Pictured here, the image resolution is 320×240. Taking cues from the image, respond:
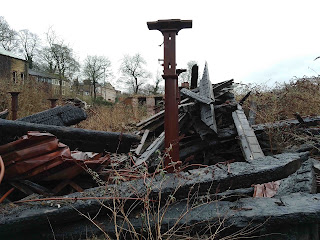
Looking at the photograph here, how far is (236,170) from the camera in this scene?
2246 millimetres

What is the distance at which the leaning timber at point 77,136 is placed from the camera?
250 cm

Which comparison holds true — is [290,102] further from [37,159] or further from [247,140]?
[37,159]

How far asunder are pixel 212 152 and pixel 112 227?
316 centimetres

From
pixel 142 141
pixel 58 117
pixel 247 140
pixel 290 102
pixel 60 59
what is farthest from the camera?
pixel 60 59

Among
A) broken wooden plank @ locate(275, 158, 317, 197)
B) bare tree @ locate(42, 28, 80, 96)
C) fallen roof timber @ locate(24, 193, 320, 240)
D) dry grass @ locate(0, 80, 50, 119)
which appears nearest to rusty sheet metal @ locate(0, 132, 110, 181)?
fallen roof timber @ locate(24, 193, 320, 240)

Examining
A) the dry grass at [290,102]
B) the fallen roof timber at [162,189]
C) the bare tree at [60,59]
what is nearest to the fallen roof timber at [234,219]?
the fallen roof timber at [162,189]

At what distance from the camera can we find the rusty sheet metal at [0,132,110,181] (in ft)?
7.27

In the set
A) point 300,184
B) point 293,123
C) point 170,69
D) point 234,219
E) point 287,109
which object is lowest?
point 234,219

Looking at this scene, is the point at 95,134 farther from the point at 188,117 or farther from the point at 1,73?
the point at 1,73

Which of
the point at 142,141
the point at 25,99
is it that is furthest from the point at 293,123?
the point at 25,99

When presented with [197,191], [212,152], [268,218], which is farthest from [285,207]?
[212,152]

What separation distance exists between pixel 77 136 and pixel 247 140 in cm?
277

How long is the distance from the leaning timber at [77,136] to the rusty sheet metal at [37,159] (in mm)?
316

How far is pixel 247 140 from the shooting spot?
151 inches
